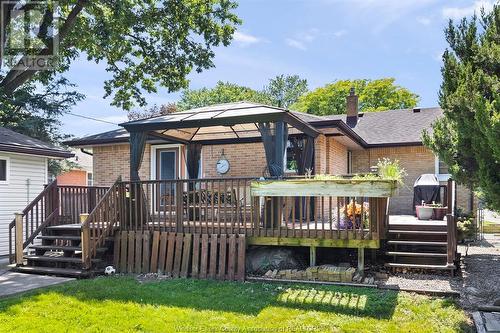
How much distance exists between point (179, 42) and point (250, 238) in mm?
6859

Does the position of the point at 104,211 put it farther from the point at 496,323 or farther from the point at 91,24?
the point at 496,323

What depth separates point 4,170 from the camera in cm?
1104

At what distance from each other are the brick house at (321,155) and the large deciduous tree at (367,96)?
640 inches

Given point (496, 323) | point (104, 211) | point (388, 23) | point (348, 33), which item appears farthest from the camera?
point (348, 33)

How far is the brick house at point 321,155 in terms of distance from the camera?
12148 mm

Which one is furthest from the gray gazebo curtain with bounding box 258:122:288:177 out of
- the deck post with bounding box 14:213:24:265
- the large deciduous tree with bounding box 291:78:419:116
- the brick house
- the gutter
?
the large deciduous tree with bounding box 291:78:419:116

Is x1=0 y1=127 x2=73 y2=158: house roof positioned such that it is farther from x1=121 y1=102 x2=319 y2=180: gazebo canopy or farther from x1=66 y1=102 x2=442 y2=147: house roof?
x1=121 y1=102 x2=319 y2=180: gazebo canopy

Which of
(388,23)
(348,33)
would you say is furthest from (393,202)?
(348,33)

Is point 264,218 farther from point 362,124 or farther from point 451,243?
point 362,124

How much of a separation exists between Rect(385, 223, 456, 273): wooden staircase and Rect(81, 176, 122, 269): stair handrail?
550 cm

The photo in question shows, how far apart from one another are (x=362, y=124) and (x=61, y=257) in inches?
483

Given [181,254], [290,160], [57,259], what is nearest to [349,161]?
[290,160]

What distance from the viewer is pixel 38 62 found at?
9.12 metres

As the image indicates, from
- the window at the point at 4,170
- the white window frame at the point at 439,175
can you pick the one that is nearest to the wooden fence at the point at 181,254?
the window at the point at 4,170
